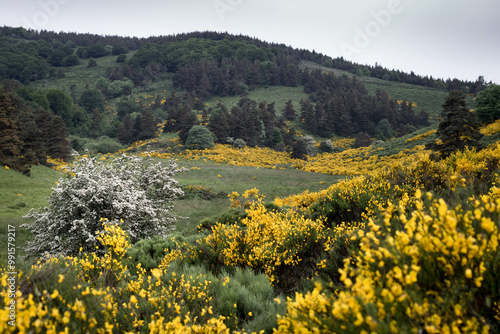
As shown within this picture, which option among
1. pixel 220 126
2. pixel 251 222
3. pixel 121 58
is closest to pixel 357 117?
pixel 220 126

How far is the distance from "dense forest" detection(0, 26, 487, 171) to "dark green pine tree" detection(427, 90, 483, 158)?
27.8 metres

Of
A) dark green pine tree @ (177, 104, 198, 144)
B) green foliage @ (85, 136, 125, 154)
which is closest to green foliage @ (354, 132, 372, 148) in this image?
dark green pine tree @ (177, 104, 198, 144)

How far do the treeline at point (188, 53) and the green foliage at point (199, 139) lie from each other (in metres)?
64.1

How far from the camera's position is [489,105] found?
2178 centimetres

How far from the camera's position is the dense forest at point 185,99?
38938mm

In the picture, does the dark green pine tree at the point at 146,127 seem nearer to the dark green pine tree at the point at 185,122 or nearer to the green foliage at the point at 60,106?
the dark green pine tree at the point at 185,122

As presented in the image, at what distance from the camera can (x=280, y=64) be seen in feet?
348

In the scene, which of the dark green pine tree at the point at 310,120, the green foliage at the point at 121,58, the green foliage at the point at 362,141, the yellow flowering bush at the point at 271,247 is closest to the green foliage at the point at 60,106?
the dark green pine tree at the point at 310,120

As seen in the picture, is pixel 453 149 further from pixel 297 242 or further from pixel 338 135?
pixel 338 135

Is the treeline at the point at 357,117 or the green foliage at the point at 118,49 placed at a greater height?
the green foliage at the point at 118,49

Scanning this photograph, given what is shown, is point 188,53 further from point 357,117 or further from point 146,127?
point 357,117

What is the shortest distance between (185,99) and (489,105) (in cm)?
7024

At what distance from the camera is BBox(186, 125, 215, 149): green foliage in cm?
4128

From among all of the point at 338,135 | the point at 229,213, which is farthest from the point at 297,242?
the point at 338,135
